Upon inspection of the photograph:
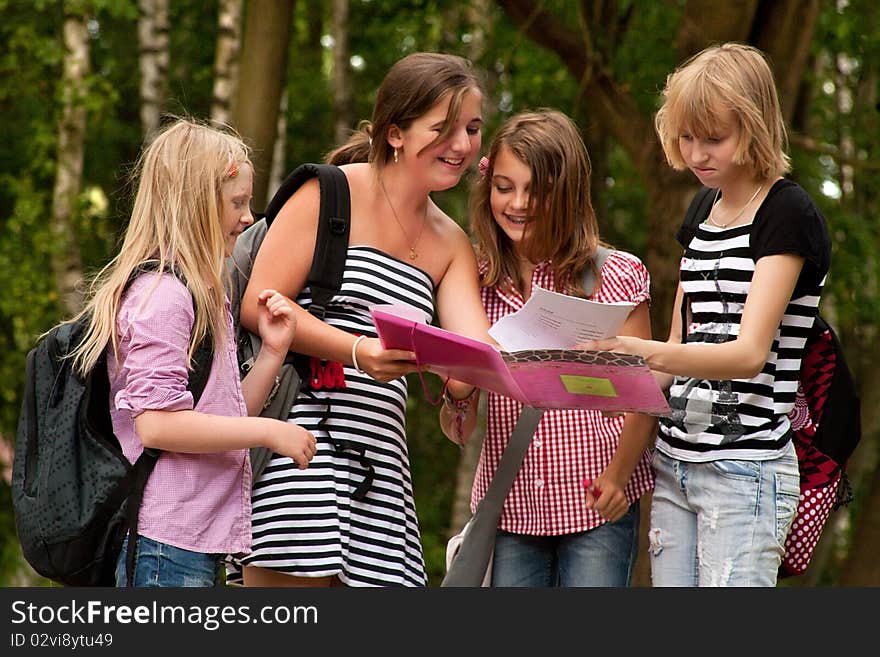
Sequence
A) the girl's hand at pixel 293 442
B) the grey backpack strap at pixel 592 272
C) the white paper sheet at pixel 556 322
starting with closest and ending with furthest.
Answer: the white paper sheet at pixel 556 322 → the girl's hand at pixel 293 442 → the grey backpack strap at pixel 592 272

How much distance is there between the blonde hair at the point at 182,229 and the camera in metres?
3.18

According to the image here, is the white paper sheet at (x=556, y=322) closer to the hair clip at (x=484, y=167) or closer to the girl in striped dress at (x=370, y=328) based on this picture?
the girl in striped dress at (x=370, y=328)

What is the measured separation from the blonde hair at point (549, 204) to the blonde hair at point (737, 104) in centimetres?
41

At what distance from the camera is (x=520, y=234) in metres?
3.70

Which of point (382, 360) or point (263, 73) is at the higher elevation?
point (263, 73)

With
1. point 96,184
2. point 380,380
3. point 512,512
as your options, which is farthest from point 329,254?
point 96,184

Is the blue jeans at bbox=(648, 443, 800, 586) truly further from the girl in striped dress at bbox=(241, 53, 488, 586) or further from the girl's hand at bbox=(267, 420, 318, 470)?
the girl's hand at bbox=(267, 420, 318, 470)

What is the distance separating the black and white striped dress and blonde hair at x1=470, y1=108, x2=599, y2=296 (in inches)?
11.2

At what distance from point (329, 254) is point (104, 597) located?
110 cm

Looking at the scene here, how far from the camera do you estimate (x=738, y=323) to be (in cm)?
328

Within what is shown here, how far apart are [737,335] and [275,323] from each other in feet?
3.97

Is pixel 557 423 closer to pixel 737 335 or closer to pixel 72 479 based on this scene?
pixel 737 335

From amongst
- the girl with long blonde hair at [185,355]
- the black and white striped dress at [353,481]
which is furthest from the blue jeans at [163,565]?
the black and white striped dress at [353,481]

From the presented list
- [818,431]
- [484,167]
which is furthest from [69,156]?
[818,431]
